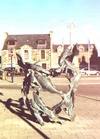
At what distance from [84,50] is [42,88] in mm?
52993

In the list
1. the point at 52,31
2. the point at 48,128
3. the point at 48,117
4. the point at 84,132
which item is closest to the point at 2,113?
the point at 48,117

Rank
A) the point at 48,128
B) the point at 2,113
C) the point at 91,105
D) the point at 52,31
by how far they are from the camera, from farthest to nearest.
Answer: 1. the point at 52,31
2. the point at 91,105
3. the point at 2,113
4. the point at 48,128

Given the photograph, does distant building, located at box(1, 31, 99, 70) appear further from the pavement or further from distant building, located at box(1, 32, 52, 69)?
the pavement

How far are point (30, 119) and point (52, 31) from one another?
160ft

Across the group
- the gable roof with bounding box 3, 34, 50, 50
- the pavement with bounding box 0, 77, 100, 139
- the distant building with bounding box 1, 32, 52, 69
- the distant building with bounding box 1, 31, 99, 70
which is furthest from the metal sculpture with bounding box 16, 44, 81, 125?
the gable roof with bounding box 3, 34, 50, 50

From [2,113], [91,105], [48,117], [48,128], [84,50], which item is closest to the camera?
[48,128]

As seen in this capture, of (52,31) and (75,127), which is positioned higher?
(52,31)

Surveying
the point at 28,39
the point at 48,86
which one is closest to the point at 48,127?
the point at 48,86

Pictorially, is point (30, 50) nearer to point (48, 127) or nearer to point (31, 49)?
point (31, 49)

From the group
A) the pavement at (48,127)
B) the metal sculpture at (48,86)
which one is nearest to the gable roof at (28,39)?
the pavement at (48,127)

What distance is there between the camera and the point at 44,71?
402 inches

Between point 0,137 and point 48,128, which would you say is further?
point 48,128

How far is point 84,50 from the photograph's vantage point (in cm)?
6234

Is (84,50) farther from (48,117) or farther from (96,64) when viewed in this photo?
(48,117)
